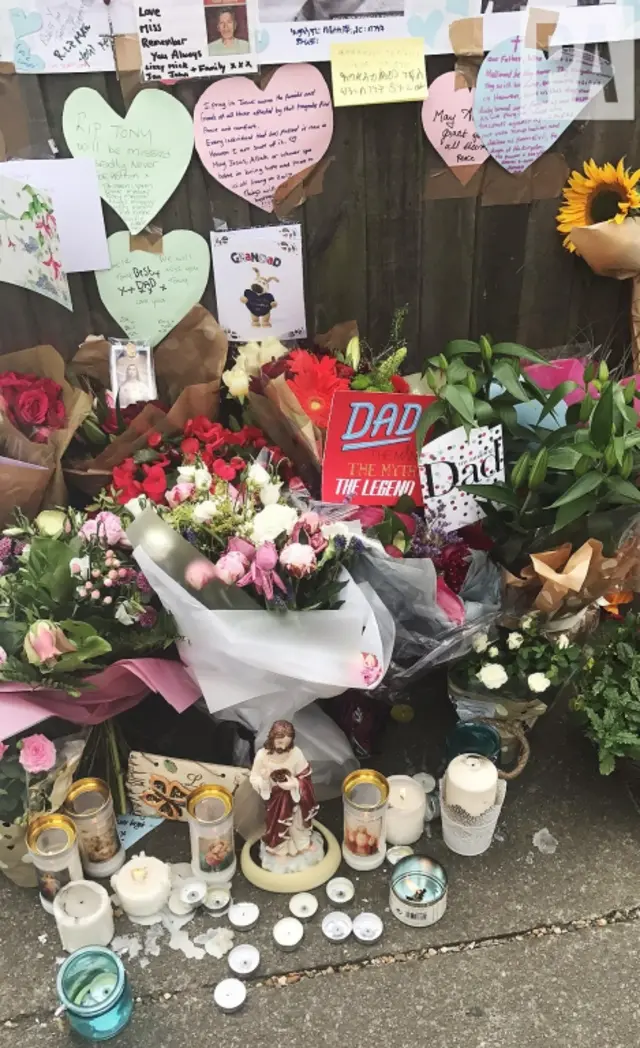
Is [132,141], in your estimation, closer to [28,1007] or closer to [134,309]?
[134,309]

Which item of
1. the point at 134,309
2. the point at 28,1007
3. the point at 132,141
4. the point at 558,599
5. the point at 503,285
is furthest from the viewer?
the point at 503,285

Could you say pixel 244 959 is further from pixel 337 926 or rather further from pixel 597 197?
pixel 597 197

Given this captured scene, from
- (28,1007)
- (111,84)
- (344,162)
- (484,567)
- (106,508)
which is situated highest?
(111,84)

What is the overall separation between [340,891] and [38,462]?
118 cm

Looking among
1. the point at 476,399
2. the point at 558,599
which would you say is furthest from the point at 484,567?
the point at 476,399

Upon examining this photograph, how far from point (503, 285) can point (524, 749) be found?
4.16 feet

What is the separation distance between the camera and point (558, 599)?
1.91m

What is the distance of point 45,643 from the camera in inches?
64.9

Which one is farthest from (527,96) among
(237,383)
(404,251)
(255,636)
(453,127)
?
(255,636)

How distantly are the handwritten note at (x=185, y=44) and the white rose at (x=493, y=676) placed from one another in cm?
149

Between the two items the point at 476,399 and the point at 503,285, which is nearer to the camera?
the point at 476,399

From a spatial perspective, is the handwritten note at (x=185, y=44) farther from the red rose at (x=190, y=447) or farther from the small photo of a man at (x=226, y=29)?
the red rose at (x=190, y=447)

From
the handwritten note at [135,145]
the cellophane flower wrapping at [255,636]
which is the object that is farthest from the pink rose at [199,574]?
the handwritten note at [135,145]

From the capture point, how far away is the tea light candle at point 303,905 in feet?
5.91
